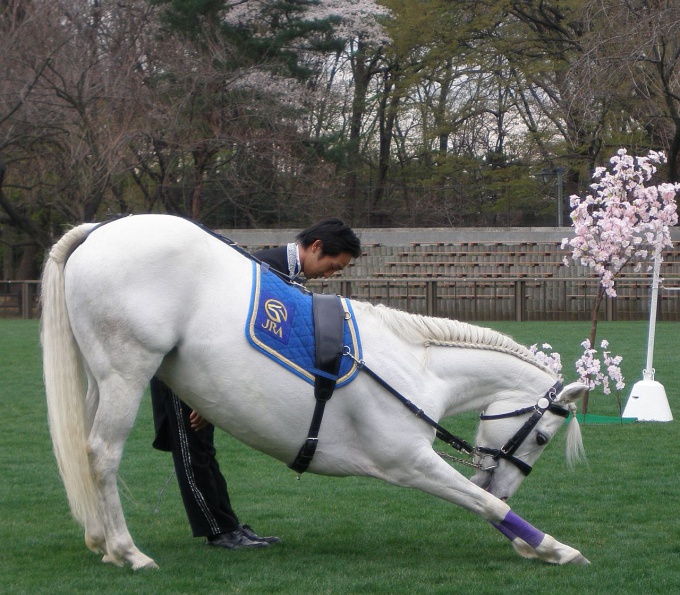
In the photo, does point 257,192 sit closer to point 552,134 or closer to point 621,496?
point 552,134

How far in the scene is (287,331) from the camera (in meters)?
4.46

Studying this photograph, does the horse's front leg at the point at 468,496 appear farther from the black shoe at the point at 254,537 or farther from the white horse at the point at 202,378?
the black shoe at the point at 254,537

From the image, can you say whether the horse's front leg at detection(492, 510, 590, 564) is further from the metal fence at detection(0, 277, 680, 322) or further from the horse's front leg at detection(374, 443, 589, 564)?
the metal fence at detection(0, 277, 680, 322)

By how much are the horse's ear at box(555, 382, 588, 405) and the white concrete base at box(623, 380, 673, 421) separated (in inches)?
202

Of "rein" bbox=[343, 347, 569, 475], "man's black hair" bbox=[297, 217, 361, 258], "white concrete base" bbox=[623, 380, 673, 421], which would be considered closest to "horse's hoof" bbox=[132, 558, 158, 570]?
"rein" bbox=[343, 347, 569, 475]

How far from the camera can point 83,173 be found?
26.6m

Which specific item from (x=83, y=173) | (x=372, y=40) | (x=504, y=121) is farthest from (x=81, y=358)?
(x=504, y=121)

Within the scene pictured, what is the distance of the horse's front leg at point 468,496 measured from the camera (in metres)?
4.47

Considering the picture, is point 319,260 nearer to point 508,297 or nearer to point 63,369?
point 63,369

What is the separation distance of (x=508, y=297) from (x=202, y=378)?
73.3 feet

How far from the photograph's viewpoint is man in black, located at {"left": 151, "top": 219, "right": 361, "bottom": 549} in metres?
4.96

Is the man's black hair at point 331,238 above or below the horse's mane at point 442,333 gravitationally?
above

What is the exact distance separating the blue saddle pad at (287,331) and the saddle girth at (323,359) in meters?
0.03

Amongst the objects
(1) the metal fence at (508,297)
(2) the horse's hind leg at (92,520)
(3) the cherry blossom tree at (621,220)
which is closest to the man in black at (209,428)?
(2) the horse's hind leg at (92,520)
